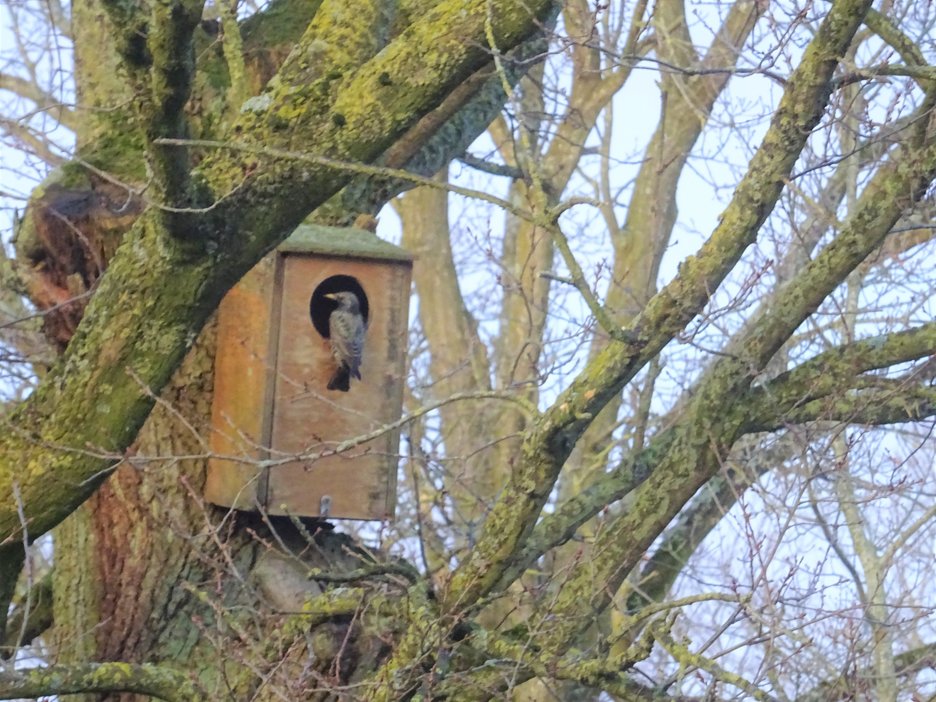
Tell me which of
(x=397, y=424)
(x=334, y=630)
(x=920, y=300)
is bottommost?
(x=334, y=630)

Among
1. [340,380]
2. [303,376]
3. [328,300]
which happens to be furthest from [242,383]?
[328,300]

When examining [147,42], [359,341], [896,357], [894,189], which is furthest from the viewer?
[359,341]

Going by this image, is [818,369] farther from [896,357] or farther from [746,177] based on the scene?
[746,177]

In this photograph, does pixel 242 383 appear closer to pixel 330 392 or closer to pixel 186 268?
pixel 330 392

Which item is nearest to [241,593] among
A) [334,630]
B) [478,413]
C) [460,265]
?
[334,630]

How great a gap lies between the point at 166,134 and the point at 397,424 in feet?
2.84

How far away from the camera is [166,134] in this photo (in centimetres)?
287

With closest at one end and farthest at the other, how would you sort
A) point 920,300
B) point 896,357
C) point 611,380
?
point 611,380, point 896,357, point 920,300

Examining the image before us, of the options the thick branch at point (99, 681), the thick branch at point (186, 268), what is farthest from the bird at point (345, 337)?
the thick branch at point (99, 681)

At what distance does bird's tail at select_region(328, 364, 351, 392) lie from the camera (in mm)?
4238

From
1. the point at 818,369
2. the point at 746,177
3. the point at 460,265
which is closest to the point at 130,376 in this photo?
the point at 746,177

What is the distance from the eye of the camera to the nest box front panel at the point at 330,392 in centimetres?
420

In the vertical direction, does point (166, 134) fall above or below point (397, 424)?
above

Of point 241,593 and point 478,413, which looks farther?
point 478,413
